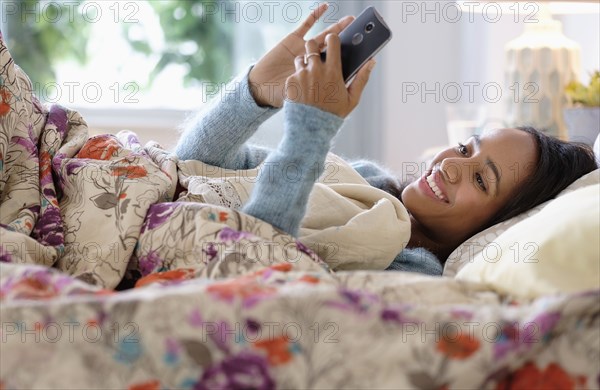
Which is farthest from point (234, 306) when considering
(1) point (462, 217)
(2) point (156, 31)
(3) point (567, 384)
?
(2) point (156, 31)

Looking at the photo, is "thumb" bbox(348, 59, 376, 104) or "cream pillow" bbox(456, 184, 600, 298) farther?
"thumb" bbox(348, 59, 376, 104)

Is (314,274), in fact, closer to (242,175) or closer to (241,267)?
(241,267)

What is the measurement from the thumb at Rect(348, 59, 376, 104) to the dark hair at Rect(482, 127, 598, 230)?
0.38 m

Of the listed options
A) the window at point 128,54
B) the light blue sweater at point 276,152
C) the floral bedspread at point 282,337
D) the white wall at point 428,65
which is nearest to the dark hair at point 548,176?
the light blue sweater at point 276,152

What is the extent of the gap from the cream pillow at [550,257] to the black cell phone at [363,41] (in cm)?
33

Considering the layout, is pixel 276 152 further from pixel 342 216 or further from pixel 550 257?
pixel 550 257

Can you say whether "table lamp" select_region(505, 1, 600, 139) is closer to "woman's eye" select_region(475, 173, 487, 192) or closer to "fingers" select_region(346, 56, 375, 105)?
"woman's eye" select_region(475, 173, 487, 192)

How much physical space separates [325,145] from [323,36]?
31 cm

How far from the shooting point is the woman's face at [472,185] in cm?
144

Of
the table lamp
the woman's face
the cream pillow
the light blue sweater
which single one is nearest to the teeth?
the woman's face

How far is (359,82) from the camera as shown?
119 centimetres

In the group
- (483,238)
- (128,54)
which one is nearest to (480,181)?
(483,238)

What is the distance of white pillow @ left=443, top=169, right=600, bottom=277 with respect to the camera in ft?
4.34

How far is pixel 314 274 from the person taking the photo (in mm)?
921
